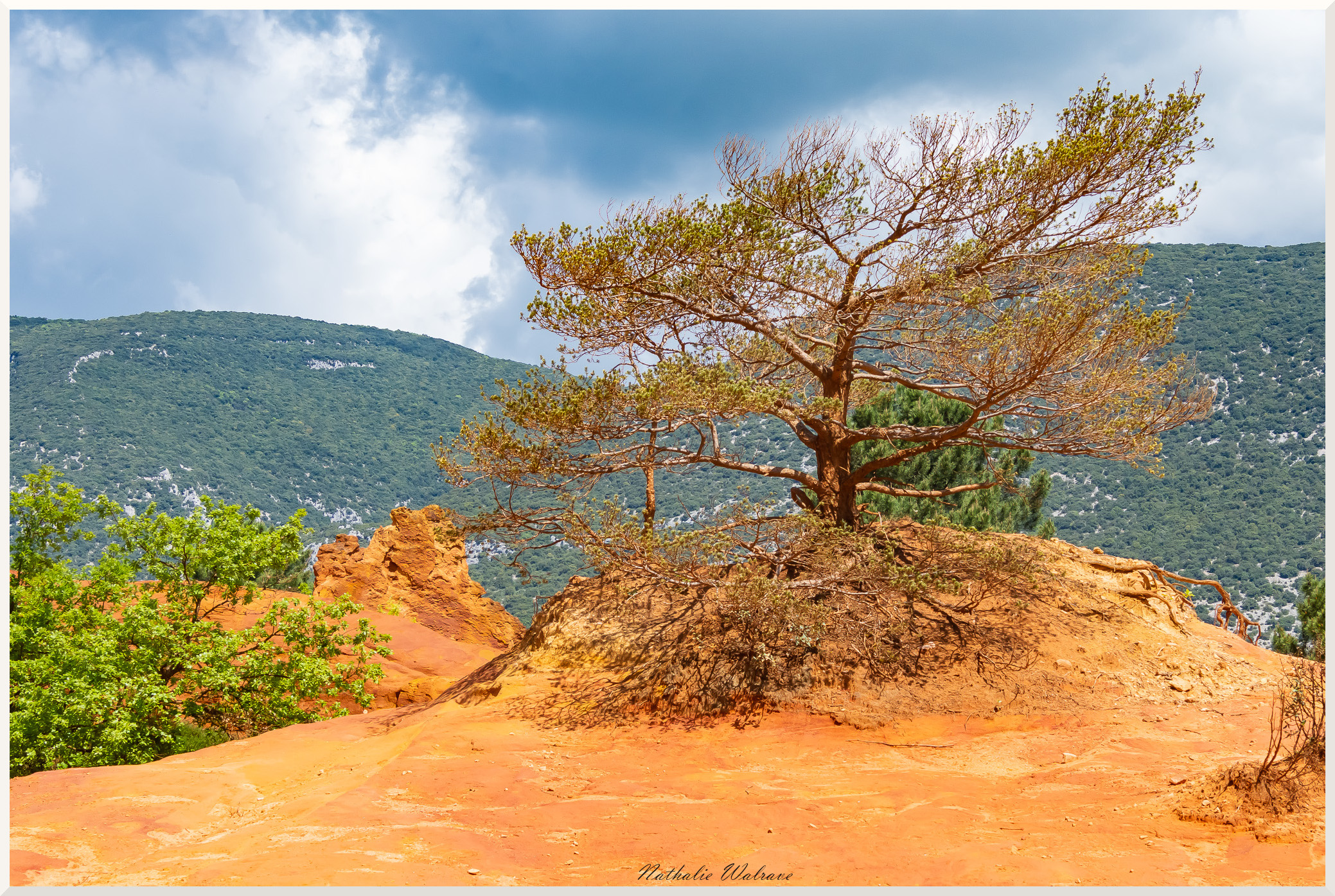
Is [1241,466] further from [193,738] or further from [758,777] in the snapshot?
[193,738]

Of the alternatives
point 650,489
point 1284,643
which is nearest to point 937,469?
point 1284,643

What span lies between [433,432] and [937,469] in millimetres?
61456

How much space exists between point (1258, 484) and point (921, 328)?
106ft

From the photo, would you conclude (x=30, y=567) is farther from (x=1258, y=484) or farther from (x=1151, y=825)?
(x=1258, y=484)

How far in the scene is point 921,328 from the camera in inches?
402

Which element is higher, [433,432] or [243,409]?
[243,409]

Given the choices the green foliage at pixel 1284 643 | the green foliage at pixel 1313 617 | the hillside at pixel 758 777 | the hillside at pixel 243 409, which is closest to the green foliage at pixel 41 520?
the hillside at pixel 758 777

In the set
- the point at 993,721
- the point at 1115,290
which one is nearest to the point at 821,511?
the point at 993,721

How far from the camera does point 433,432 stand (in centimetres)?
7369

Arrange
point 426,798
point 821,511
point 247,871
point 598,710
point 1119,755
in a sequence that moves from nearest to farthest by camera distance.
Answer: point 247,871, point 426,798, point 1119,755, point 598,710, point 821,511

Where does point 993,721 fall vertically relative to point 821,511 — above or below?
below

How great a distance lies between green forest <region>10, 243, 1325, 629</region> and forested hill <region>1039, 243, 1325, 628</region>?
0.09 m

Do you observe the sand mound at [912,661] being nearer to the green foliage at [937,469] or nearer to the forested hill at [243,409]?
the green foliage at [937,469]

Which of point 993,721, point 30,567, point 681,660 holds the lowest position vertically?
point 993,721
